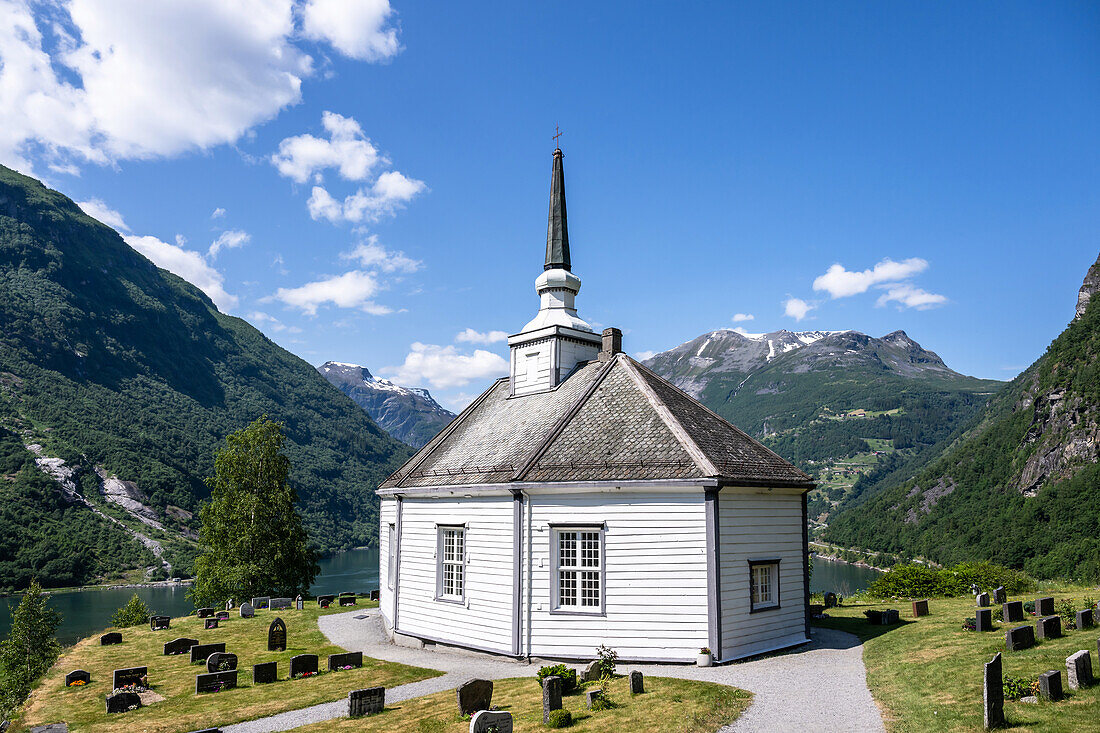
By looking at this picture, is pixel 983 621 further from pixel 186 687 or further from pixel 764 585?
pixel 186 687

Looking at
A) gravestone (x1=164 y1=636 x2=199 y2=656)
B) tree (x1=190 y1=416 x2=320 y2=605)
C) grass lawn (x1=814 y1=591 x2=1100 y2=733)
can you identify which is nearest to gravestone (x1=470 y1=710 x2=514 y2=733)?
grass lawn (x1=814 y1=591 x2=1100 y2=733)

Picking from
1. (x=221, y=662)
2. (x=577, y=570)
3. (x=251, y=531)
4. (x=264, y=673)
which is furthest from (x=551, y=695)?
(x=251, y=531)

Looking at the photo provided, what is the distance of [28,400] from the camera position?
155 meters

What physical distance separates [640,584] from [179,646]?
60.0 feet

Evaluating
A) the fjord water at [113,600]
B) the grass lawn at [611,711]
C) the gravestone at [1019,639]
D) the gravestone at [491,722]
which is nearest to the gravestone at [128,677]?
the grass lawn at [611,711]

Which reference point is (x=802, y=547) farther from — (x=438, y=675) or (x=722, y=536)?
(x=438, y=675)

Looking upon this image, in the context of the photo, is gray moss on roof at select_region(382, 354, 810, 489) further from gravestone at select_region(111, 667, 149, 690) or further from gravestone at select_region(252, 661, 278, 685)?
gravestone at select_region(111, 667, 149, 690)

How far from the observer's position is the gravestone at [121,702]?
18.0m

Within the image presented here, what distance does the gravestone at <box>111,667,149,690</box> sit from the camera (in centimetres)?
1986

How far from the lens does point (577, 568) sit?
19266 mm

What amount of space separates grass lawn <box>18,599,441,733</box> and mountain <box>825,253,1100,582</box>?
99785mm

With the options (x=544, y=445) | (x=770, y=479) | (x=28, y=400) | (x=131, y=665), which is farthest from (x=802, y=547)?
(x=28, y=400)

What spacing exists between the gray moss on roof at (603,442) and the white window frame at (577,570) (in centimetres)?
153

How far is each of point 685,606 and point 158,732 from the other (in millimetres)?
13102
